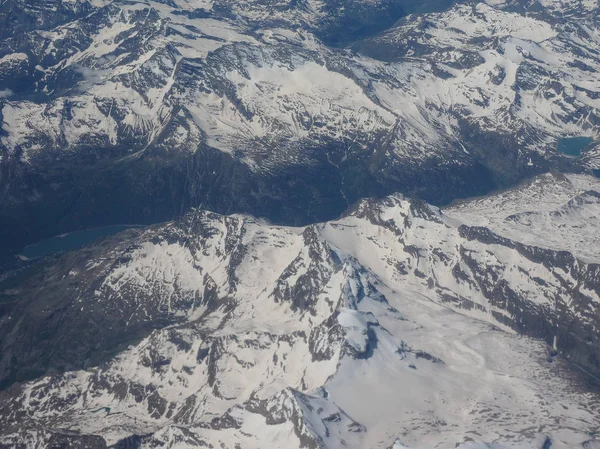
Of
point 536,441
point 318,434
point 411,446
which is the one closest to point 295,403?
point 318,434

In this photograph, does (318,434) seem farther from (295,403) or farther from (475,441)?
(475,441)

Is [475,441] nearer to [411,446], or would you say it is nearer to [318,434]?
[411,446]

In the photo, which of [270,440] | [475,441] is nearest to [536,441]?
[475,441]

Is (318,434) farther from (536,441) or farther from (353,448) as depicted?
(536,441)

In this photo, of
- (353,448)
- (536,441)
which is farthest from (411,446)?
(536,441)

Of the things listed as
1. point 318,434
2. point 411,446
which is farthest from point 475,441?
point 318,434

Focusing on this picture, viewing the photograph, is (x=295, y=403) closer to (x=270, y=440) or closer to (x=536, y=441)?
(x=270, y=440)
